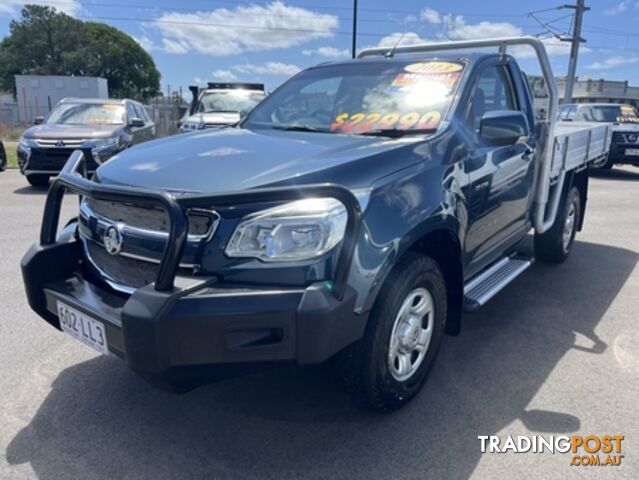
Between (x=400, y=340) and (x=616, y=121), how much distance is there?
45.0 ft

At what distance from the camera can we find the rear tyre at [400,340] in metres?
2.49

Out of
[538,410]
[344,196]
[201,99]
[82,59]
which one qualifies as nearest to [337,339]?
[344,196]

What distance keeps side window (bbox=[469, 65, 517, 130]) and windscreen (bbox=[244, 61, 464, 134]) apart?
192 mm

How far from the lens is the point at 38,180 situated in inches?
393

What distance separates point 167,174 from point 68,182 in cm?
50

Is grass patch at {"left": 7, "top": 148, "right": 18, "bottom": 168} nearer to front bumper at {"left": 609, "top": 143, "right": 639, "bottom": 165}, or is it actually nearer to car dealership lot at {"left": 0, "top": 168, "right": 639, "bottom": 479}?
car dealership lot at {"left": 0, "top": 168, "right": 639, "bottom": 479}

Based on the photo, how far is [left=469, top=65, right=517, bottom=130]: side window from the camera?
3.50 m

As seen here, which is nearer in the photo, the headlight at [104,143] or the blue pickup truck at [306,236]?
the blue pickup truck at [306,236]

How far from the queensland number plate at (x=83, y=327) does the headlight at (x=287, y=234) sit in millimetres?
684

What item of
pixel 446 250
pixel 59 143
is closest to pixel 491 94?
pixel 446 250

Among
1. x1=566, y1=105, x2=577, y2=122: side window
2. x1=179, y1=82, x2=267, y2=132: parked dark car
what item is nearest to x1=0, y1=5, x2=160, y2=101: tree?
x1=179, y1=82, x2=267, y2=132: parked dark car

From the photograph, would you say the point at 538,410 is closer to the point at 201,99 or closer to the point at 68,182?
the point at 68,182

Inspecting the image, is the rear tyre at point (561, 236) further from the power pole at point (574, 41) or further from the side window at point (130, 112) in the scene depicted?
the power pole at point (574, 41)

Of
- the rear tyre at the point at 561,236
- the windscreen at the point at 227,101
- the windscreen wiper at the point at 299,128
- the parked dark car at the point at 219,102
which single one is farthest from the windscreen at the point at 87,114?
the rear tyre at the point at 561,236
